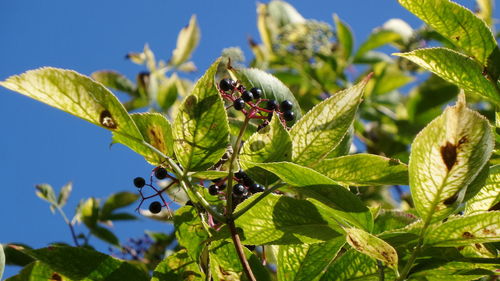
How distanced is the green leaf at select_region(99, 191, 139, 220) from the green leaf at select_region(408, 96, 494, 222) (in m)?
1.83

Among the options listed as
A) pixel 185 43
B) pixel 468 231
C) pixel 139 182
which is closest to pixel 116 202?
pixel 185 43

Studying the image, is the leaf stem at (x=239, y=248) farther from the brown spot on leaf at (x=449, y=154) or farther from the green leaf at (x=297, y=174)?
the brown spot on leaf at (x=449, y=154)

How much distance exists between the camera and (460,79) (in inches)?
33.9

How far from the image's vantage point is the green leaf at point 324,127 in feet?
2.47

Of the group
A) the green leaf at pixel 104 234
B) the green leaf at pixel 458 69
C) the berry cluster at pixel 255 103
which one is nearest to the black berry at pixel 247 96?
the berry cluster at pixel 255 103

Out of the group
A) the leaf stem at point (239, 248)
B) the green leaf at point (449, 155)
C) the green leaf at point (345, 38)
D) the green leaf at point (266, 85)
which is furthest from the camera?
the green leaf at point (345, 38)

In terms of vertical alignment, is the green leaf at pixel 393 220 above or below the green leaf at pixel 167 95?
below

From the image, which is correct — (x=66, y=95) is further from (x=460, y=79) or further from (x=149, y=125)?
(x=460, y=79)

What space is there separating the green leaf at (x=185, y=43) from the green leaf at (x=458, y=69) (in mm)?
2043

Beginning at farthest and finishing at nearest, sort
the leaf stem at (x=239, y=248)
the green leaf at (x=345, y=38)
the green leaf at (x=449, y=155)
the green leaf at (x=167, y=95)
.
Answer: the green leaf at (x=345, y=38), the green leaf at (x=167, y=95), the leaf stem at (x=239, y=248), the green leaf at (x=449, y=155)

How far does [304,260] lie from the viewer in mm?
850

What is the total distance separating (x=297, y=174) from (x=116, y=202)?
1.79m

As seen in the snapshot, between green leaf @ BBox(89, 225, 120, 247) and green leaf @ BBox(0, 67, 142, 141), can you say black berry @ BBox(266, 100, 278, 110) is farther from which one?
green leaf @ BBox(89, 225, 120, 247)

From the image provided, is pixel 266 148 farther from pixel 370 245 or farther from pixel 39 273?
pixel 39 273
